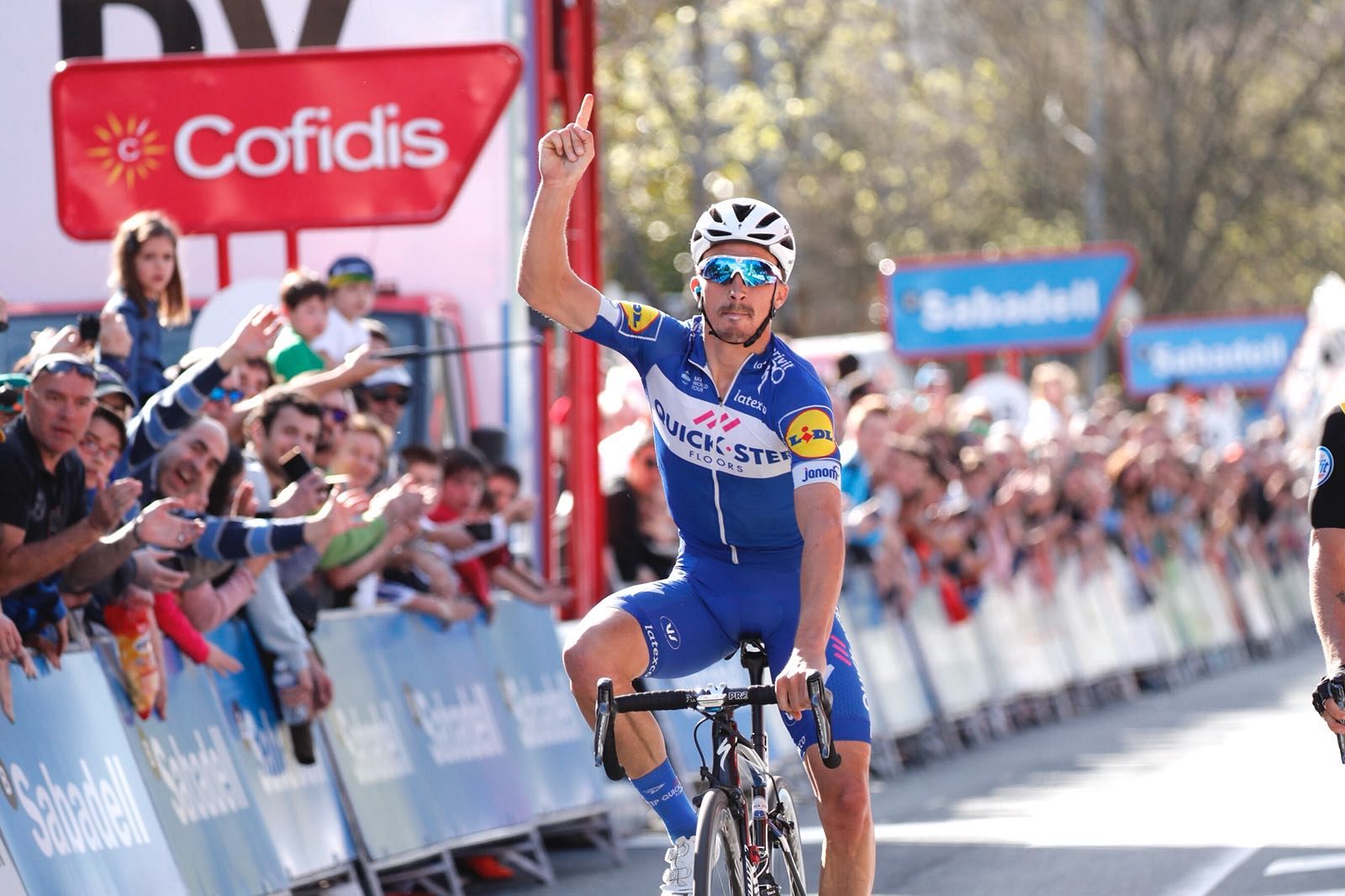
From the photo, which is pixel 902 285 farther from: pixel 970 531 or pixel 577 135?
pixel 577 135

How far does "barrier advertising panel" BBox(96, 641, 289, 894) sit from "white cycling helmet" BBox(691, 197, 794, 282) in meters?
2.70

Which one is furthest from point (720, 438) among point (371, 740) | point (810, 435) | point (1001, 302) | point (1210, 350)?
point (1210, 350)

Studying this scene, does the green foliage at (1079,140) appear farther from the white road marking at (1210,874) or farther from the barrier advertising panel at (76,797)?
the barrier advertising panel at (76,797)

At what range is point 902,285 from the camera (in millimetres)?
29781

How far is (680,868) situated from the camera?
695 centimetres

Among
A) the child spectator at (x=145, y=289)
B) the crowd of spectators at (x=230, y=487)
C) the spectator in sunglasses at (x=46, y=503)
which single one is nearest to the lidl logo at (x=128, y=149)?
the crowd of spectators at (x=230, y=487)

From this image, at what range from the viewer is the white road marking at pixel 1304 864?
10883 millimetres

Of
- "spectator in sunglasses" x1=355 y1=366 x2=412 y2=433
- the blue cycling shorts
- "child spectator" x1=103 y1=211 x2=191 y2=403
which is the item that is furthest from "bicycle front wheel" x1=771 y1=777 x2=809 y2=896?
"spectator in sunglasses" x1=355 y1=366 x2=412 y2=433

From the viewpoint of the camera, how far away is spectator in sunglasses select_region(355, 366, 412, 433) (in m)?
12.4

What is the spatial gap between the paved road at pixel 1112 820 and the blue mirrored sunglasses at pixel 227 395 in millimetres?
2381

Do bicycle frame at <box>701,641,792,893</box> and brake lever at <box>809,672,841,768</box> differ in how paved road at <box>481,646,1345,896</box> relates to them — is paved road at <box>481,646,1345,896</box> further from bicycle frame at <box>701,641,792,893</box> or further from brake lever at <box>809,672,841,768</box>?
brake lever at <box>809,672,841,768</box>

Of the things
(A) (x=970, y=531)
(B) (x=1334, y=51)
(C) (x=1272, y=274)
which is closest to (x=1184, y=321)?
(B) (x=1334, y=51)

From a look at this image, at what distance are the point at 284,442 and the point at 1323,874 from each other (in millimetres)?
4508

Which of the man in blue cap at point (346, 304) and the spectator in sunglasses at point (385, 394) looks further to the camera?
the spectator in sunglasses at point (385, 394)
